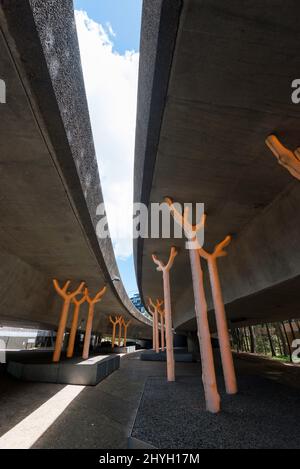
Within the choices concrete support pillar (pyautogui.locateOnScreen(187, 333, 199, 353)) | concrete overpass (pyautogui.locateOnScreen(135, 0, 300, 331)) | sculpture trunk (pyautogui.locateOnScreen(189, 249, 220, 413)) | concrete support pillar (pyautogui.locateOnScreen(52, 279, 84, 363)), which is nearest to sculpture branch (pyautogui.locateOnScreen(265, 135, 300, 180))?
concrete overpass (pyautogui.locateOnScreen(135, 0, 300, 331))

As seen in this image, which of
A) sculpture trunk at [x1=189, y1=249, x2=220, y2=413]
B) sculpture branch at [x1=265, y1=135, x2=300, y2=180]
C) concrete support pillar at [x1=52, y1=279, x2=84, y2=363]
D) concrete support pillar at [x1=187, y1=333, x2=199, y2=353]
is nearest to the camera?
sculpture branch at [x1=265, y1=135, x2=300, y2=180]

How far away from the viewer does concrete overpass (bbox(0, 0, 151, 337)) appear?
368 cm

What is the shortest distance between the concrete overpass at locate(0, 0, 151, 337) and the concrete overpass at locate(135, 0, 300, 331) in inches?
61.6

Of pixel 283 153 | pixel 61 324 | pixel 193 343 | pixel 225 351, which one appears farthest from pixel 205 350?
pixel 193 343

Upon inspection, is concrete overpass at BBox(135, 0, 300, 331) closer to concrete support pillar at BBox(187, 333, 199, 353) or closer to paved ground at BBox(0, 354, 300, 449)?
paved ground at BBox(0, 354, 300, 449)

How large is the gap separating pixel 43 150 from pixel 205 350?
6.49 metres

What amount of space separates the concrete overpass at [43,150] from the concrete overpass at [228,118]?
5.13 feet

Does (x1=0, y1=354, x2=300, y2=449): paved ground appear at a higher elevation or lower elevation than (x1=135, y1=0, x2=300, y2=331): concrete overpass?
lower

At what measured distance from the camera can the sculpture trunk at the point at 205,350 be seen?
18.8 ft

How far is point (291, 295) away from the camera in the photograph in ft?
31.9

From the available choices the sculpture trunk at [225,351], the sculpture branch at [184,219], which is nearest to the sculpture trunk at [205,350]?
the sculpture branch at [184,219]

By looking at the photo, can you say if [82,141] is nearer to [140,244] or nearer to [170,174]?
[170,174]

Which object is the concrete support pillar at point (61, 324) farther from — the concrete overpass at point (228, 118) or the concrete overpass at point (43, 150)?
the concrete overpass at point (228, 118)

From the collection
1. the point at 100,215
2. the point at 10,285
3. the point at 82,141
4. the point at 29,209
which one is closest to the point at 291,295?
the point at 100,215
